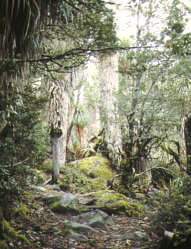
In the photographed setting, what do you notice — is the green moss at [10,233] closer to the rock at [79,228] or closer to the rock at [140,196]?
the rock at [79,228]

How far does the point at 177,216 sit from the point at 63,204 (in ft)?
9.59

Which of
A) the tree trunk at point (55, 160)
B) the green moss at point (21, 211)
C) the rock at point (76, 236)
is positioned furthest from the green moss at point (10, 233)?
the tree trunk at point (55, 160)

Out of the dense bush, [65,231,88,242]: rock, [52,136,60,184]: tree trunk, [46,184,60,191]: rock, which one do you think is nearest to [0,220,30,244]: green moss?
the dense bush

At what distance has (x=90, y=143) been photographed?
508 inches

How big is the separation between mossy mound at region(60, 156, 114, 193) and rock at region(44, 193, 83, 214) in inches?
106

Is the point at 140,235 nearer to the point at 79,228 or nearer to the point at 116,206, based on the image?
the point at 79,228

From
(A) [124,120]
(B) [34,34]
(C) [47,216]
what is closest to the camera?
(B) [34,34]

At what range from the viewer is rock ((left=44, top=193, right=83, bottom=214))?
17.5 feet

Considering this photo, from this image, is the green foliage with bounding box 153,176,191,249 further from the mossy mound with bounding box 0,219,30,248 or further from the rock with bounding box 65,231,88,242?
the mossy mound with bounding box 0,219,30,248

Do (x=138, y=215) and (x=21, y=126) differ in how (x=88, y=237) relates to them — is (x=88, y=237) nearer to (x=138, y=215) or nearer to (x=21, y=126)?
(x=138, y=215)

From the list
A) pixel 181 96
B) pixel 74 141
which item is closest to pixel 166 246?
pixel 181 96

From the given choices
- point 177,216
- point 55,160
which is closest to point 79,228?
point 177,216

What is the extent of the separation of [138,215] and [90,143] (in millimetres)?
7542

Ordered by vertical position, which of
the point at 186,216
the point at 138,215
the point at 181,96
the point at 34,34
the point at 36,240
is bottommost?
the point at 138,215
